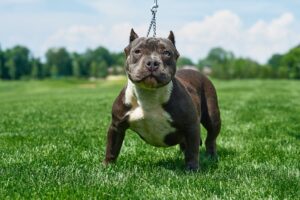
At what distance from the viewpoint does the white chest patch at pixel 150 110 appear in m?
6.18

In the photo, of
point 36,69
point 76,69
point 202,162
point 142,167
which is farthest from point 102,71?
point 142,167

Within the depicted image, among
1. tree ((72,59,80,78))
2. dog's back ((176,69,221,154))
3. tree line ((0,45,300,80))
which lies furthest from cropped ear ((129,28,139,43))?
tree ((72,59,80,78))

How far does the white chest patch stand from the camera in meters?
6.18

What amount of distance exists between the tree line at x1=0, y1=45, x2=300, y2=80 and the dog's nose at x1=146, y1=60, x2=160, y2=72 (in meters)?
113

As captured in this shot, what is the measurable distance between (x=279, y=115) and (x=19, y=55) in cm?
13907

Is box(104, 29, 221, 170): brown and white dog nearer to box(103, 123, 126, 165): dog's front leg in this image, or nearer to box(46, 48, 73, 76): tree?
box(103, 123, 126, 165): dog's front leg

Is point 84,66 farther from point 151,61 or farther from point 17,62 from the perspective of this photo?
point 151,61

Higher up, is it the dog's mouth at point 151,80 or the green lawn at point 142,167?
the dog's mouth at point 151,80

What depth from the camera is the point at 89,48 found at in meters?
182

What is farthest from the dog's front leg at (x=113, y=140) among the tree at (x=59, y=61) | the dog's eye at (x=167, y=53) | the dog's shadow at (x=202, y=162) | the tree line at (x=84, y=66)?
the tree at (x=59, y=61)

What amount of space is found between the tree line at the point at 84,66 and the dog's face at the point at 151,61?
112 meters

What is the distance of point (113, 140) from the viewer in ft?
22.2

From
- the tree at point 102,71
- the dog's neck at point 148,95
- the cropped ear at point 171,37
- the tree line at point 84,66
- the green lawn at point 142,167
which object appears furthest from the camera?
the tree at point 102,71

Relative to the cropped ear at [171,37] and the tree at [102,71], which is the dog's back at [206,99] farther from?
the tree at [102,71]
